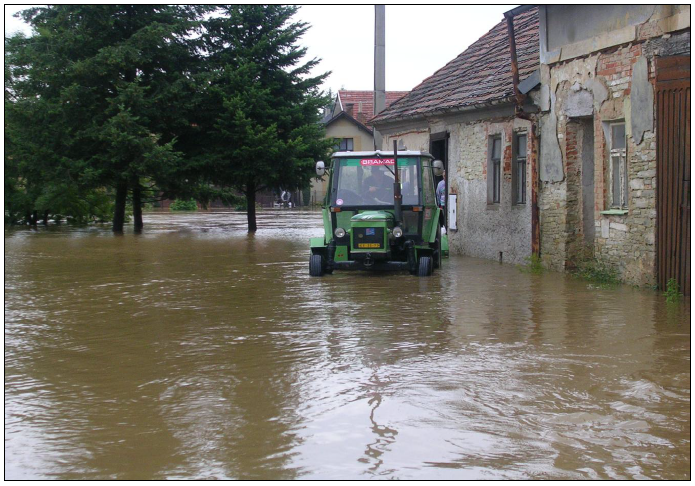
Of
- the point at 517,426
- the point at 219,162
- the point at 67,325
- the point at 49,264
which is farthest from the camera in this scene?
the point at 219,162

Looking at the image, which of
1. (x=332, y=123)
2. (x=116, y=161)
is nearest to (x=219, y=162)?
(x=116, y=161)

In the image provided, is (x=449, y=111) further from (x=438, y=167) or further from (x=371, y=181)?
(x=371, y=181)

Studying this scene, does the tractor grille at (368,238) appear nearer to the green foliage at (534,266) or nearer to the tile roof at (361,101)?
the green foliage at (534,266)

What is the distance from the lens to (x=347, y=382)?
6.75m

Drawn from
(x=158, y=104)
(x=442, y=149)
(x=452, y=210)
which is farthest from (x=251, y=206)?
(x=452, y=210)

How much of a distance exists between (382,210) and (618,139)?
13.2ft

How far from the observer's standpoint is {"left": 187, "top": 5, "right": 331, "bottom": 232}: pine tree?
96.7 ft

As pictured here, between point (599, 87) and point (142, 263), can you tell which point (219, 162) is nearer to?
point (142, 263)

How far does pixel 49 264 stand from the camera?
18000 millimetres

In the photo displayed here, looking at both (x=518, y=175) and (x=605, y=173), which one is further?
(x=518, y=175)

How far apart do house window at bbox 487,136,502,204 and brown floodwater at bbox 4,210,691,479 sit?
5334 millimetres

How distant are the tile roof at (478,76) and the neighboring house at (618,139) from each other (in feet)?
5.74

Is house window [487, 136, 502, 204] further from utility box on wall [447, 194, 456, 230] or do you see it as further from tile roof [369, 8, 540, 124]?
utility box on wall [447, 194, 456, 230]

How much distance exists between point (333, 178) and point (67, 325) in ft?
20.8
